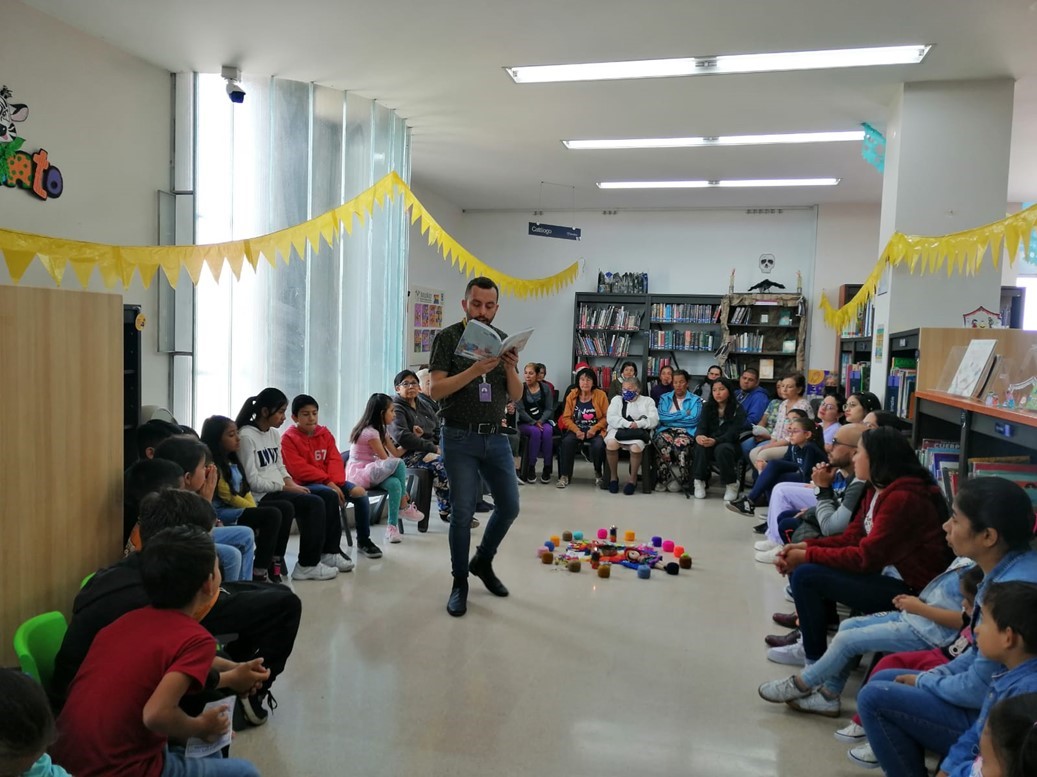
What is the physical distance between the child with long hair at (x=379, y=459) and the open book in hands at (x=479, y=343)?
1.83m

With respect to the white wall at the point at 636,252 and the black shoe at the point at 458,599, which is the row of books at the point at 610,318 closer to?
the white wall at the point at 636,252

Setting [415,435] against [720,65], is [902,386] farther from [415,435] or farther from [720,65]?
[415,435]

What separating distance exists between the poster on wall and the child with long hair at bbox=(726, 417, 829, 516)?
403 centimetres

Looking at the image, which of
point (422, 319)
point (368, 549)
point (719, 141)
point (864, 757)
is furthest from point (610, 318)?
point (864, 757)

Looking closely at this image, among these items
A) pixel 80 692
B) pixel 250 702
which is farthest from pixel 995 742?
pixel 250 702

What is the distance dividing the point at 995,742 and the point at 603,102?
16.6ft

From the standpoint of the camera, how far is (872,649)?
99.0 inches

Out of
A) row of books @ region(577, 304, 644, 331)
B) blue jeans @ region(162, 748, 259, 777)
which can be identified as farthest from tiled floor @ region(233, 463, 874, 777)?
row of books @ region(577, 304, 644, 331)

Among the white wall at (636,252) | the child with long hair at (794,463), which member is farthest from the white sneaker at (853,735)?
the white wall at (636,252)

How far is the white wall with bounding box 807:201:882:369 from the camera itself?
359 inches

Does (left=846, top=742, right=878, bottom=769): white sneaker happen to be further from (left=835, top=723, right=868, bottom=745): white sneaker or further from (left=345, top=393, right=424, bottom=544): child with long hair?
(left=345, top=393, right=424, bottom=544): child with long hair

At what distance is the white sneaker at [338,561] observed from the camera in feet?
14.1

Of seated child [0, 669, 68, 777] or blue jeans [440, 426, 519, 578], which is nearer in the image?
seated child [0, 669, 68, 777]

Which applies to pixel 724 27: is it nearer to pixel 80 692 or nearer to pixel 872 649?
pixel 872 649
